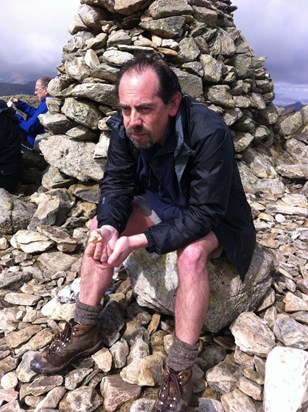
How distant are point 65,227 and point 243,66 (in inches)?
277

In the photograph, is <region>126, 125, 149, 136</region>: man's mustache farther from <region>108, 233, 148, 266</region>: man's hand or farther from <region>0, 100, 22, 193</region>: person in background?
<region>0, 100, 22, 193</region>: person in background

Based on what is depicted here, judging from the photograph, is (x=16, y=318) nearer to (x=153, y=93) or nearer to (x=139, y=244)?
(x=139, y=244)

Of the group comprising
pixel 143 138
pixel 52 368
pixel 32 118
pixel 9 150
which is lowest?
pixel 52 368

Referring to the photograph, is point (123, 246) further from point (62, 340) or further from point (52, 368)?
point (52, 368)

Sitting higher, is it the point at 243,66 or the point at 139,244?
the point at 243,66

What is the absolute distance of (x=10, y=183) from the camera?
8.72 m

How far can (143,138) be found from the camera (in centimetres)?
389

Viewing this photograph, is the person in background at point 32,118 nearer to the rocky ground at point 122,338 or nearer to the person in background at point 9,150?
the person in background at point 9,150

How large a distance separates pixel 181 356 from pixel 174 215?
1.61m

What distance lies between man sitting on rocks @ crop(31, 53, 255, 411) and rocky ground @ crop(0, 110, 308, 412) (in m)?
0.32

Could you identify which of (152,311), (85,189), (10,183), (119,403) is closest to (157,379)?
(119,403)

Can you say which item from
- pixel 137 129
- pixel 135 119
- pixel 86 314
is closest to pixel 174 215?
pixel 137 129

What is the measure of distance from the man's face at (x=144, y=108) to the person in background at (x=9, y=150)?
5.71 meters

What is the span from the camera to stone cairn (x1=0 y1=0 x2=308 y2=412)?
3.68m
